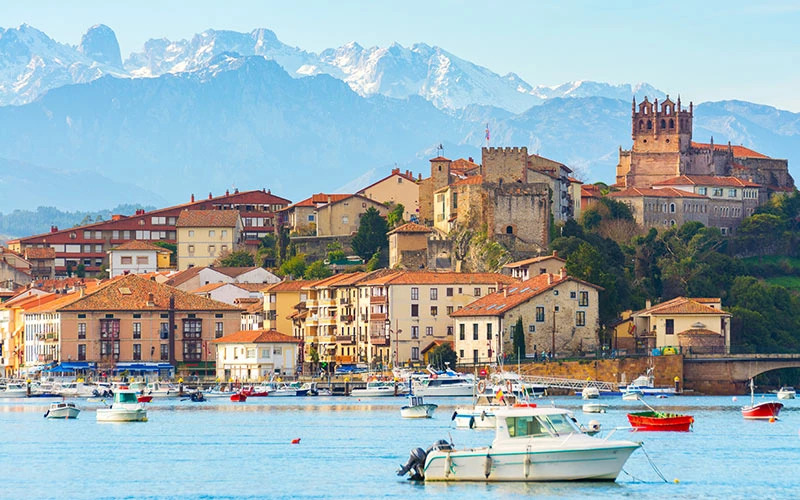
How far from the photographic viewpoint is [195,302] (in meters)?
143

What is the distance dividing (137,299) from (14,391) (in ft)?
43.5

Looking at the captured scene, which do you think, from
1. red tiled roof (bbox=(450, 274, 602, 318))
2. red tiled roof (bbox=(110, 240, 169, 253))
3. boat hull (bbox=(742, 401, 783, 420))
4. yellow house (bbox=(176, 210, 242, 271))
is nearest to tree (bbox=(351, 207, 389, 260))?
yellow house (bbox=(176, 210, 242, 271))

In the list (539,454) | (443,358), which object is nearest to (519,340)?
(443,358)

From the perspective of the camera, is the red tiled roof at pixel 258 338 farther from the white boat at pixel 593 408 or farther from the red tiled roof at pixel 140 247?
the red tiled roof at pixel 140 247

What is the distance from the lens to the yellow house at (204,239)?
191000 mm

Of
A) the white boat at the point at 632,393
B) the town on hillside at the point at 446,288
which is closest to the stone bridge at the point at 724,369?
the town on hillside at the point at 446,288

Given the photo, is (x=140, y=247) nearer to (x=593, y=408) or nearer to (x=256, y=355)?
(x=256, y=355)

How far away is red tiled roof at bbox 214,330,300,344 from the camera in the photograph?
Answer: 441 feet

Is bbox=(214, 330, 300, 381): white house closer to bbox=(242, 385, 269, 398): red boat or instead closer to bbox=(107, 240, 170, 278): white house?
bbox=(242, 385, 269, 398): red boat

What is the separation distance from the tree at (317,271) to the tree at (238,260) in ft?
53.5

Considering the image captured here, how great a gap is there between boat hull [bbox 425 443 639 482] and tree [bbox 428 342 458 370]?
2700 inches

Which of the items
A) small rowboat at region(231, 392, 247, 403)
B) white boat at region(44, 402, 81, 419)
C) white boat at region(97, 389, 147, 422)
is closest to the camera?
white boat at region(97, 389, 147, 422)

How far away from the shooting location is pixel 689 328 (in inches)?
4956

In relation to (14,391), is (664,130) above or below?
above
